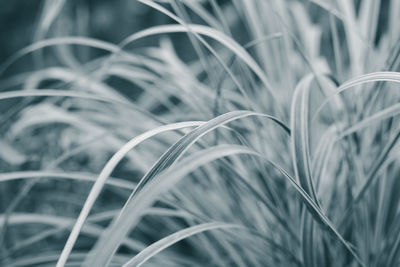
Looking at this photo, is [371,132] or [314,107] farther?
[314,107]

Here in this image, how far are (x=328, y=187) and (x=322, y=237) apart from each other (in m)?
0.11

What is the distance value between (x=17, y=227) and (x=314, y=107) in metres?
0.46

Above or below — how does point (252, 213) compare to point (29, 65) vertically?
below

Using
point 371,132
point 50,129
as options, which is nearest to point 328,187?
point 371,132

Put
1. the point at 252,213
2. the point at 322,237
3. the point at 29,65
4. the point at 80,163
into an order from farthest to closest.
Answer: the point at 29,65, the point at 80,163, the point at 252,213, the point at 322,237

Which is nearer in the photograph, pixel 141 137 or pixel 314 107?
pixel 141 137

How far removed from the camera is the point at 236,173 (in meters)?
0.40

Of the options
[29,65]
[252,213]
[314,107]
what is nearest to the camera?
[252,213]

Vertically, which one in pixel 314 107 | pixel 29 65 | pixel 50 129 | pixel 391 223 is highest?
pixel 29 65

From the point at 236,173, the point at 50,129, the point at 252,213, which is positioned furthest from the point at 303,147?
the point at 50,129

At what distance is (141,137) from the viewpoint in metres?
0.31

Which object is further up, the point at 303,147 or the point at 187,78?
the point at 187,78

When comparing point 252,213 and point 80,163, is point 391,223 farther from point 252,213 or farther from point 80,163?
point 80,163

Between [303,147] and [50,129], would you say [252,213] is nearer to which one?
[303,147]
